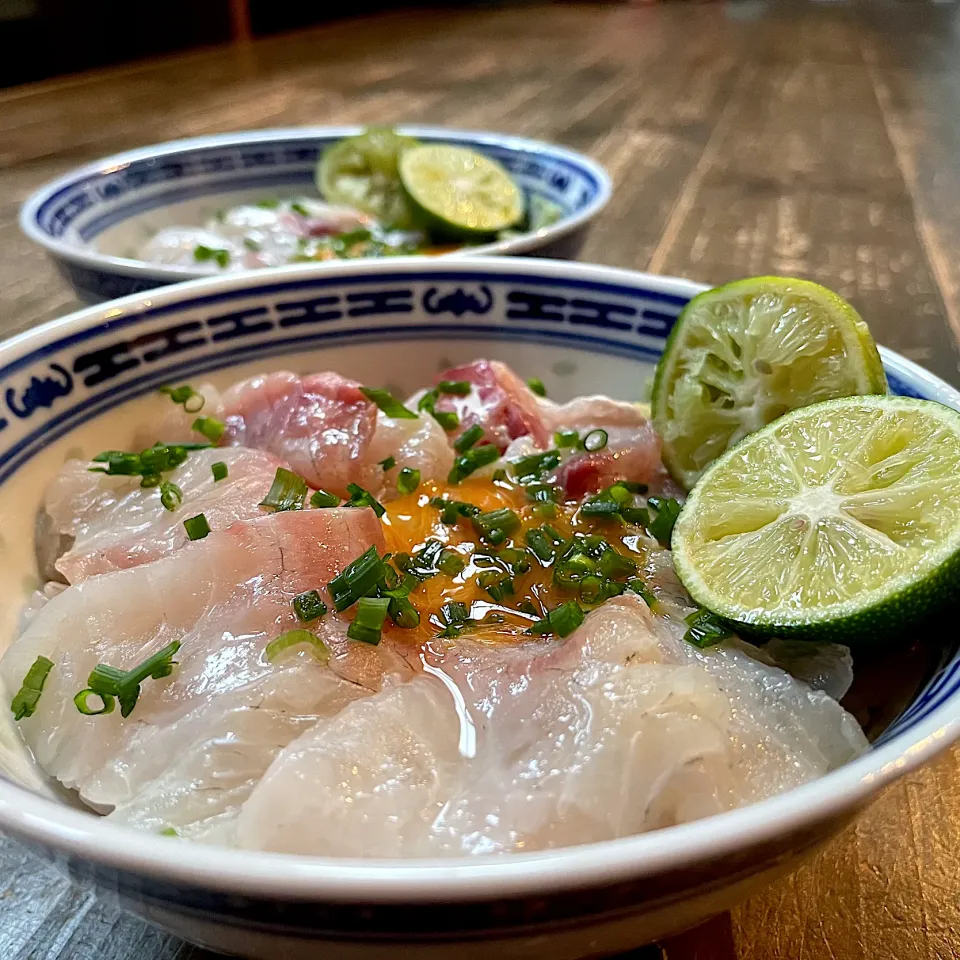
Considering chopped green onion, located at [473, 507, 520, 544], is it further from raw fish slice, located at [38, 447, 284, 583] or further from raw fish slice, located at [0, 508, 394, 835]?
raw fish slice, located at [38, 447, 284, 583]

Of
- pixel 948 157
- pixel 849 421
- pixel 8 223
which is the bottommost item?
pixel 948 157

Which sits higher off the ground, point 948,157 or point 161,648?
point 161,648

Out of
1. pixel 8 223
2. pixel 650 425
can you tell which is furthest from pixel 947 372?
pixel 8 223

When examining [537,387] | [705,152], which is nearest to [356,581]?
[537,387]

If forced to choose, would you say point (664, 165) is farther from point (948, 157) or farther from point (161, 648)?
point (161, 648)

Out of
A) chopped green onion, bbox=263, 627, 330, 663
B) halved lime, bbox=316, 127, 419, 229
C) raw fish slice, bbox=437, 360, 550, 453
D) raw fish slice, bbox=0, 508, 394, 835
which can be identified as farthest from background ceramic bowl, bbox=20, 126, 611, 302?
chopped green onion, bbox=263, 627, 330, 663

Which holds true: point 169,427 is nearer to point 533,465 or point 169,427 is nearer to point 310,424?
point 310,424
